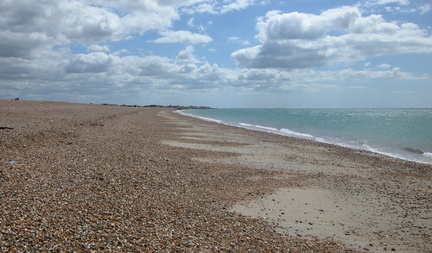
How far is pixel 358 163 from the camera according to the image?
15.2 meters

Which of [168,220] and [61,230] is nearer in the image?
[61,230]

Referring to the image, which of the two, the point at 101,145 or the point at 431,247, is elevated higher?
the point at 101,145

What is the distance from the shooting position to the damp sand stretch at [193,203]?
5320 millimetres

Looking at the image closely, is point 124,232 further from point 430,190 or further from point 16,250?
point 430,190

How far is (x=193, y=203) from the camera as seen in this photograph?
7602mm

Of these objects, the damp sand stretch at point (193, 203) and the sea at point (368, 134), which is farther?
the sea at point (368, 134)

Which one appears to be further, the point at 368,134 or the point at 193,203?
the point at 368,134

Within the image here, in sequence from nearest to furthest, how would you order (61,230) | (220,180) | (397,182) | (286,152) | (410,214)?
(61,230), (410,214), (220,180), (397,182), (286,152)

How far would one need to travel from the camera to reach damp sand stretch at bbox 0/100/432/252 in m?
5.32

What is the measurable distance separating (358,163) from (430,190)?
472 cm

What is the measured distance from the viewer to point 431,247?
612 cm

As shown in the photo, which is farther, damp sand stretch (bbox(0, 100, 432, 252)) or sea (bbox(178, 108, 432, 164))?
sea (bbox(178, 108, 432, 164))

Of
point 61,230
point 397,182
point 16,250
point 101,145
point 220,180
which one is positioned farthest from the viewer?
point 101,145

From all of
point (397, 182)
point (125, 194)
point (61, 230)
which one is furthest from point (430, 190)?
point (61, 230)
